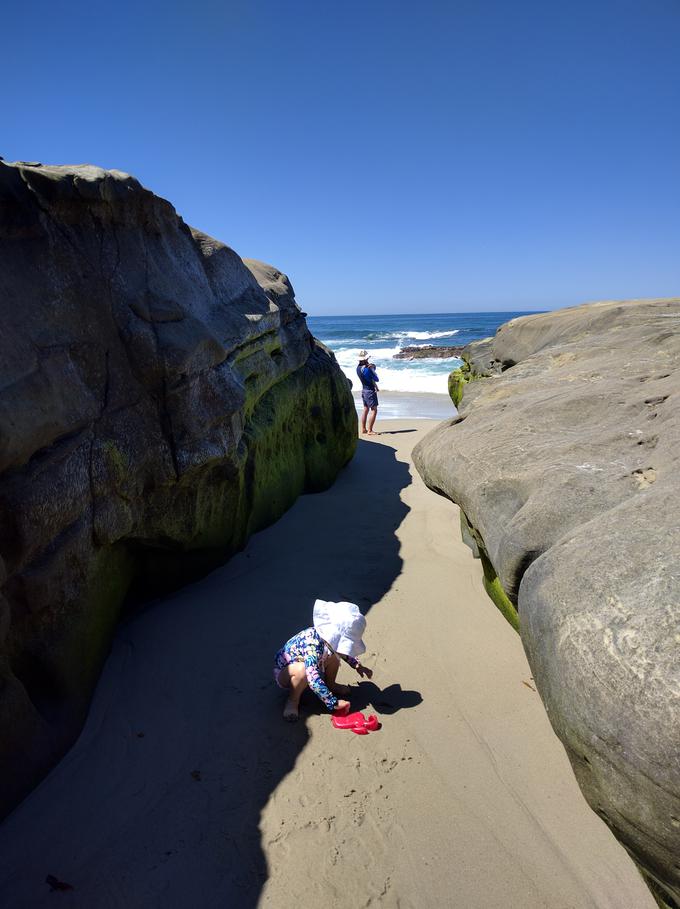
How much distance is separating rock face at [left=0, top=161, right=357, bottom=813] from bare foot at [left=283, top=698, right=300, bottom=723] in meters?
1.03

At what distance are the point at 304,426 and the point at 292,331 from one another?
3.58ft

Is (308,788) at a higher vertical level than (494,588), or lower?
lower

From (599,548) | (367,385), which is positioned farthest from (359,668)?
(367,385)

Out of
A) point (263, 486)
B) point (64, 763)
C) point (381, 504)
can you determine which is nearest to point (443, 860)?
point (64, 763)

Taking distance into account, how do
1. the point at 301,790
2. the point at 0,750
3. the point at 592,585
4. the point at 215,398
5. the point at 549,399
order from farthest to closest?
the point at 215,398 < the point at 549,399 < the point at 301,790 < the point at 0,750 < the point at 592,585

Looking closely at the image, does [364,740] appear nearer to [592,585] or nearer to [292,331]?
[592,585]

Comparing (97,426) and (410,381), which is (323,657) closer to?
(97,426)

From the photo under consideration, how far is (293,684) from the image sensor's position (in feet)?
10.8

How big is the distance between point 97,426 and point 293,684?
1.76 m

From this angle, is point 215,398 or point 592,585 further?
point 215,398

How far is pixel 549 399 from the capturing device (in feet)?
13.0

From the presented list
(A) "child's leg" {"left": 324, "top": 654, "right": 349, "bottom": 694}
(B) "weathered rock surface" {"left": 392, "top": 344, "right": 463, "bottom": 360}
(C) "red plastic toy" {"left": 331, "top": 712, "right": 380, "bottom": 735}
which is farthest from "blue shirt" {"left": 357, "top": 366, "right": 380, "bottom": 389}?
(B) "weathered rock surface" {"left": 392, "top": 344, "right": 463, "bottom": 360}

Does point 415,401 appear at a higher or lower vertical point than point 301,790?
lower

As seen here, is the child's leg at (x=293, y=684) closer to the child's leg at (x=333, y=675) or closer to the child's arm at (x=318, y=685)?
the child's arm at (x=318, y=685)
